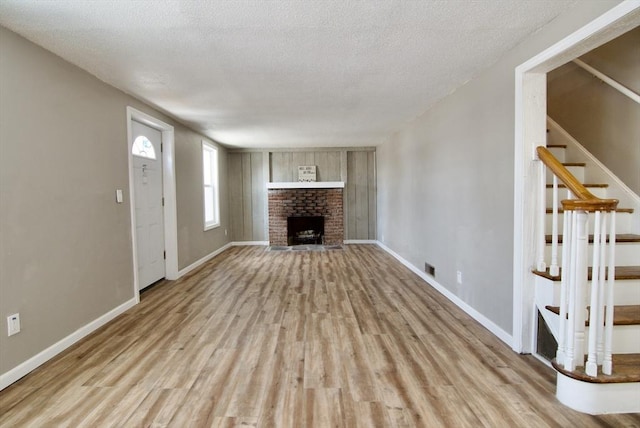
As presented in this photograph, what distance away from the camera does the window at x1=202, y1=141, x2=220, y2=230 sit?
6.11 m

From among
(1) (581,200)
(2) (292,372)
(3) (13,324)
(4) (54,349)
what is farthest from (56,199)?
(1) (581,200)

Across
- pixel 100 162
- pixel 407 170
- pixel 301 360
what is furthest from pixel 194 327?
pixel 407 170

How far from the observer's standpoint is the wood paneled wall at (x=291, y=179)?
7.22m

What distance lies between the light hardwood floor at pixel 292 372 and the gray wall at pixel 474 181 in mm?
417

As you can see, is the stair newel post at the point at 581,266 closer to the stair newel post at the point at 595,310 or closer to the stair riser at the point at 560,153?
the stair newel post at the point at 595,310

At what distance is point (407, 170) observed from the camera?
4.86m

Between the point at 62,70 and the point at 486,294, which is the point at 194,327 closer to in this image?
the point at 62,70

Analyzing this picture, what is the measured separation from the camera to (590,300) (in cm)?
193

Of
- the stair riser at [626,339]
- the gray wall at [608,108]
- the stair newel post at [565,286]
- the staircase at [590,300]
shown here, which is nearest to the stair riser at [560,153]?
the staircase at [590,300]

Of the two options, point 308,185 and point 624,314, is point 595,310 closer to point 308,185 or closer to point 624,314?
point 624,314

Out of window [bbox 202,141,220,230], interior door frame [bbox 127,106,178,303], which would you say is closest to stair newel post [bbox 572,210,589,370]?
interior door frame [bbox 127,106,178,303]

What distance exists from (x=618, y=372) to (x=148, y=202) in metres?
4.44

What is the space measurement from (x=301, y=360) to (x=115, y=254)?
2184 mm

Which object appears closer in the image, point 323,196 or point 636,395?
point 636,395
